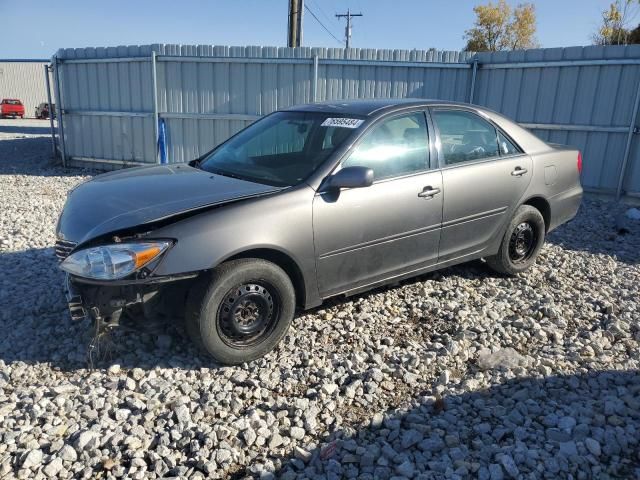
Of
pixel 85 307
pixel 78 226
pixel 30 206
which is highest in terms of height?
pixel 78 226

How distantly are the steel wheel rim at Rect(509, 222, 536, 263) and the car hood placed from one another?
2.67 meters

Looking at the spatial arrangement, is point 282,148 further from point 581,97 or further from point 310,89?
point 581,97


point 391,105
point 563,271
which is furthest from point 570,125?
point 391,105

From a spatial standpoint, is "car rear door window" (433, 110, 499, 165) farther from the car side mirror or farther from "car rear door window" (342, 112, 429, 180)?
the car side mirror

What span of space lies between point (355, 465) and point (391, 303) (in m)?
1.97

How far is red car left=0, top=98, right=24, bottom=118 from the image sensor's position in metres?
35.4

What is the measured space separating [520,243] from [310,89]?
20.9ft

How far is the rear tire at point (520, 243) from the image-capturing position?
16.2 ft

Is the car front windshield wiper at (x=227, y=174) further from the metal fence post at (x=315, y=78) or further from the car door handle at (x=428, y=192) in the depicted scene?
the metal fence post at (x=315, y=78)

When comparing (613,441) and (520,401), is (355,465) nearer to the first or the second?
(520,401)

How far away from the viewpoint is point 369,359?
11.9ft

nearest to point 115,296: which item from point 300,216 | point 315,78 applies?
point 300,216

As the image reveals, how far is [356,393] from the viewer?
3.23 m

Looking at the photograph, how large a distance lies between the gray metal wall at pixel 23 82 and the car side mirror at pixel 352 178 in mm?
43542
